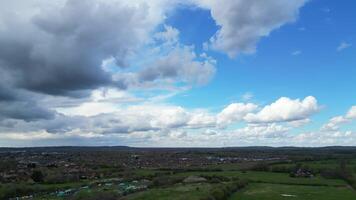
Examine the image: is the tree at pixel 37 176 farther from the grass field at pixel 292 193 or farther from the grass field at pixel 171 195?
the grass field at pixel 292 193

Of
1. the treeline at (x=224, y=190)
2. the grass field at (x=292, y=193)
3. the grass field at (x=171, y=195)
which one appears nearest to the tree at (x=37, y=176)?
the grass field at (x=171, y=195)

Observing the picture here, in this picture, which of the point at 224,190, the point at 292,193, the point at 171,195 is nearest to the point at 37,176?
the point at 171,195

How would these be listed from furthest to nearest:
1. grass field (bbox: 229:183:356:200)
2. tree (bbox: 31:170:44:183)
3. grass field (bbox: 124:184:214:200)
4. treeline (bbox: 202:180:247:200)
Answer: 1. tree (bbox: 31:170:44:183)
2. grass field (bbox: 229:183:356:200)
3. treeline (bbox: 202:180:247:200)
4. grass field (bbox: 124:184:214:200)

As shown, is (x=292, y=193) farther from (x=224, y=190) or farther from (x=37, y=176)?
(x=37, y=176)

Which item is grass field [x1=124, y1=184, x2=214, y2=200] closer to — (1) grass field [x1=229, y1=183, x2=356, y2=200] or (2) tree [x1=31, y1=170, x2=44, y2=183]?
(1) grass field [x1=229, y1=183, x2=356, y2=200]

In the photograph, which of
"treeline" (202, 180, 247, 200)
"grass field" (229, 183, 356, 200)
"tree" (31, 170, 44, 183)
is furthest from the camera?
Result: "tree" (31, 170, 44, 183)

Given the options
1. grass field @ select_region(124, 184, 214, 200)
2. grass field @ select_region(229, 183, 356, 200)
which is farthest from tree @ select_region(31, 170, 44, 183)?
grass field @ select_region(229, 183, 356, 200)

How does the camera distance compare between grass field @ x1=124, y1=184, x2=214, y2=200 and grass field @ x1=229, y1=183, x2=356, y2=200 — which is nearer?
grass field @ x1=124, y1=184, x2=214, y2=200

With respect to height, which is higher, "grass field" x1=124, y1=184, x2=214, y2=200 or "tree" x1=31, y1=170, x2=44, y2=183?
"tree" x1=31, y1=170, x2=44, y2=183

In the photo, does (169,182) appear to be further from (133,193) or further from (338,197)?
(338,197)
